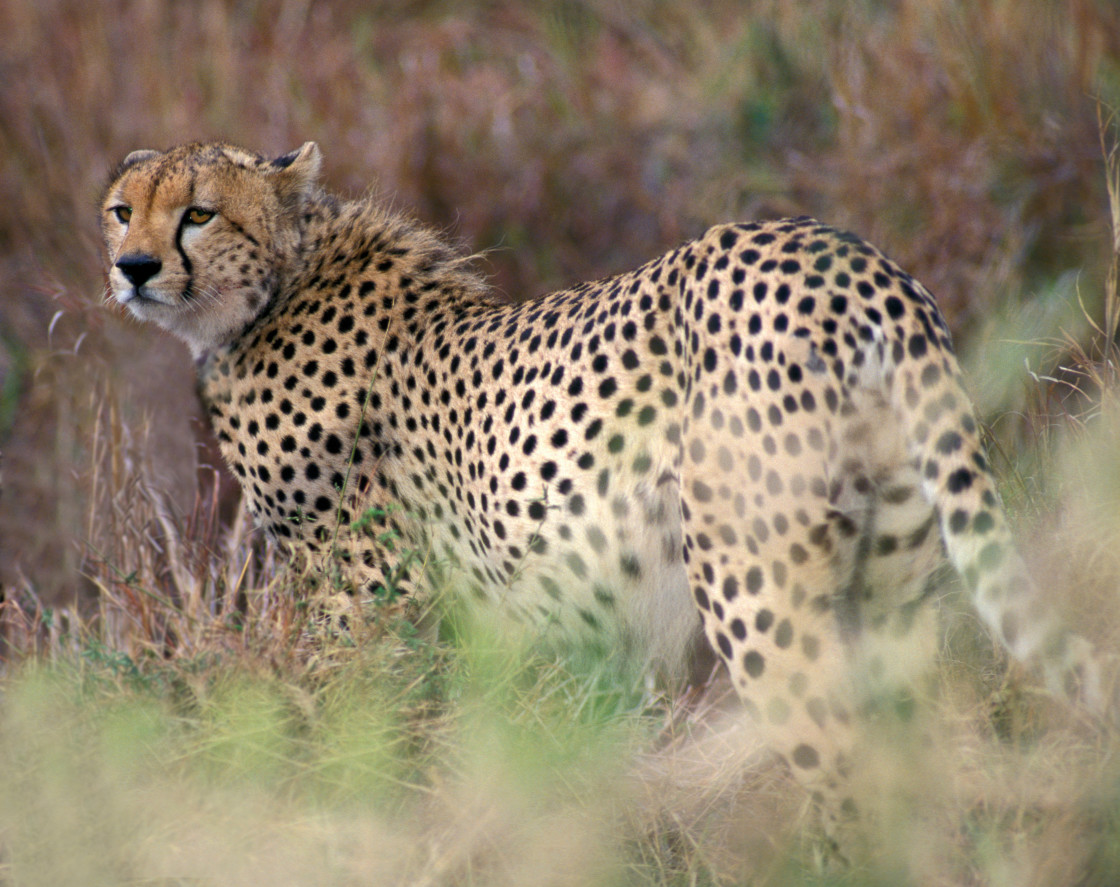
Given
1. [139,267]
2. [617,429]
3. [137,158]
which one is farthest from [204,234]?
[617,429]

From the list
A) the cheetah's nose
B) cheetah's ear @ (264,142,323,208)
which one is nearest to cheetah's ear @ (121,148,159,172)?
cheetah's ear @ (264,142,323,208)

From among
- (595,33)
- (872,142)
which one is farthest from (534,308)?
(595,33)

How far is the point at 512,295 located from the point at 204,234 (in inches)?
108

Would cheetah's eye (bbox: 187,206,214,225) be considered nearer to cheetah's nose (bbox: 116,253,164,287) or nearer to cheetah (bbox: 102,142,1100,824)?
cheetah (bbox: 102,142,1100,824)

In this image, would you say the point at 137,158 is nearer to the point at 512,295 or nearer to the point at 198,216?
the point at 198,216

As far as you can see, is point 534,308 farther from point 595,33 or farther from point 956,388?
point 595,33

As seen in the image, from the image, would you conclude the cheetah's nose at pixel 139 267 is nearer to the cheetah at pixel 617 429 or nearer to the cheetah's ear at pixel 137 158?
the cheetah at pixel 617 429

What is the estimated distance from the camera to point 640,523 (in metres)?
2.57

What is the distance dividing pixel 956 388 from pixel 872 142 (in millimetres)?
3372

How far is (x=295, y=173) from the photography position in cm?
341

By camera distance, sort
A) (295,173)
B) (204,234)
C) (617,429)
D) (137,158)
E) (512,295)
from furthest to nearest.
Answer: (512,295)
(137,158)
(295,173)
(204,234)
(617,429)

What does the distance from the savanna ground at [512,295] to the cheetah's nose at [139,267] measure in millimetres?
706

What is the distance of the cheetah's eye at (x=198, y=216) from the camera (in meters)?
3.21

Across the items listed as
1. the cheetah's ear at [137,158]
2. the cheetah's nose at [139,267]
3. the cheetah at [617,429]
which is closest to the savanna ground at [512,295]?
the cheetah at [617,429]
